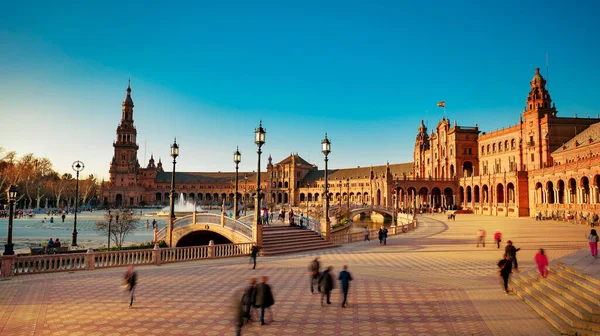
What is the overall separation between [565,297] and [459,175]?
296 feet

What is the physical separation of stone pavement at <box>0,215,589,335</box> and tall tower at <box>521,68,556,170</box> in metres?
63.5

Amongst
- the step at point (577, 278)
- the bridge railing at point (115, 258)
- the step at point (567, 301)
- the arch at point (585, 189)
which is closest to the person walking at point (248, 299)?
the step at point (567, 301)

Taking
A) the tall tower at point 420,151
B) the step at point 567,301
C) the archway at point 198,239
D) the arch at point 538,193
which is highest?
the tall tower at point 420,151

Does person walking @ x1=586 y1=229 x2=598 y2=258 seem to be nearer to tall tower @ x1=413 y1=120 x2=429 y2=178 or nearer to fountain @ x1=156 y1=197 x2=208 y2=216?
fountain @ x1=156 y1=197 x2=208 y2=216

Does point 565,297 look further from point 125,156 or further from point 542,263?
point 125,156

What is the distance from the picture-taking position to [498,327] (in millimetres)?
10273

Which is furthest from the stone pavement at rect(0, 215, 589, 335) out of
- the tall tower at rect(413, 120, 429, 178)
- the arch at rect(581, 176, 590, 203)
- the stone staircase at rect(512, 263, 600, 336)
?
the tall tower at rect(413, 120, 429, 178)

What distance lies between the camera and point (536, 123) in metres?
76.0

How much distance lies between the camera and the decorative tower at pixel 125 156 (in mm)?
153500

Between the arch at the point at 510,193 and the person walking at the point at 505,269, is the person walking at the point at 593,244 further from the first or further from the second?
the arch at the point at 510,193

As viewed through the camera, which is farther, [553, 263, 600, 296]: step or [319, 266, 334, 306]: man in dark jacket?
[319, 266, 334, 306]: man in dark jacket

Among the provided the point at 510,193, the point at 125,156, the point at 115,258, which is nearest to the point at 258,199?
the point at 115,258

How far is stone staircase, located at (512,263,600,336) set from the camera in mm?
9656

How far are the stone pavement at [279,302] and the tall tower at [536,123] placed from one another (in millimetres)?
63509
